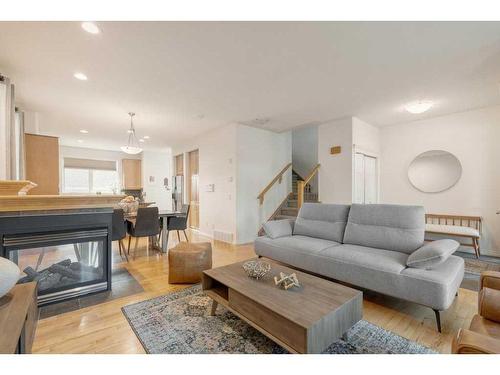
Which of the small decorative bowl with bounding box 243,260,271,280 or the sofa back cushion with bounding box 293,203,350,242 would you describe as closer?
the small decorative bowl with bounding box 243,260,271,280

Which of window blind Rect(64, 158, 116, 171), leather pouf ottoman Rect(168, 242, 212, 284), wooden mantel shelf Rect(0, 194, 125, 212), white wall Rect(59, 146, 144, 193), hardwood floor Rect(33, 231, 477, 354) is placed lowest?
hardwood floor Rect(33, 231, 477, 354)

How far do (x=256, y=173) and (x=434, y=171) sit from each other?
362 cm

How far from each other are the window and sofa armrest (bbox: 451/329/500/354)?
325 inches

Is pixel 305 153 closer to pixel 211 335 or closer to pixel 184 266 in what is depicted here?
pixel 184 266

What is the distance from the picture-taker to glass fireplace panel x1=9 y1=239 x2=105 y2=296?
2.23 metres

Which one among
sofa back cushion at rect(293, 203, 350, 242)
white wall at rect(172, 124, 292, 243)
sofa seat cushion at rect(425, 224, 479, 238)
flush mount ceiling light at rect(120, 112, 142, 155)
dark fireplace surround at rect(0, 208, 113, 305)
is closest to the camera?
dark fireplace surround at rect(0, 208, 113, 305)

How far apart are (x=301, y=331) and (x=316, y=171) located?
4.15 meters

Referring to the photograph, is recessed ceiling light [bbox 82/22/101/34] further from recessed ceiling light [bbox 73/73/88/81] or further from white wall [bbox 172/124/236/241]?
white wall [bbox 172/124/236/241]

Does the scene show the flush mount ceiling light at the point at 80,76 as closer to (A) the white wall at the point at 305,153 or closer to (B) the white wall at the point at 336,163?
(B) the white wall at the point at 336,163

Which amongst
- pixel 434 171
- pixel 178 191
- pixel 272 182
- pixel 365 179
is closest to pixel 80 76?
pixel 272 182

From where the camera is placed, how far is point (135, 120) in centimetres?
489

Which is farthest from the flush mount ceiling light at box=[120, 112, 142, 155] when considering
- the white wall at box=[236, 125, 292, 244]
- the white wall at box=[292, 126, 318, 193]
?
the white wall at box=[292, 126, 318, 193]

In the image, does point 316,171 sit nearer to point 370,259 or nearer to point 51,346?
point 370,259
